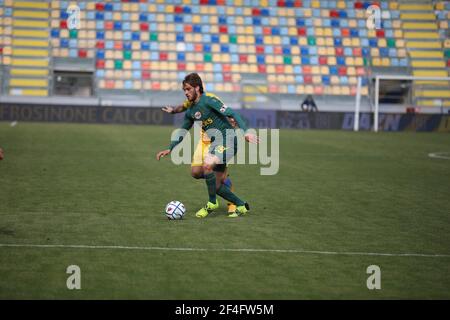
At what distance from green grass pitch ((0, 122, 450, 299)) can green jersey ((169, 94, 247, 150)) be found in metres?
1.28

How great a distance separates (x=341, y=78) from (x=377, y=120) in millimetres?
5197

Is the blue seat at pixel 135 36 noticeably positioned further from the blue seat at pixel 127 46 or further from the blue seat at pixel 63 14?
the blue seat at pixel 63 14

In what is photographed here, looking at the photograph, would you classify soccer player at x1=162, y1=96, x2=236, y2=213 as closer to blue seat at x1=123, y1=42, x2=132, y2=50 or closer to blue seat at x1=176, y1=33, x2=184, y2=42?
blue seat at x1=123, y1=42, x2=132, y2=50

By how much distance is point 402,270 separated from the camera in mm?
7887

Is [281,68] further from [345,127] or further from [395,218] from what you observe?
[395,218]

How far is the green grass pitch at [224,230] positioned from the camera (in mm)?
7098

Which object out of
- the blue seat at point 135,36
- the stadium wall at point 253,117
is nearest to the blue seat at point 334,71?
the stadium wall at point 253,117

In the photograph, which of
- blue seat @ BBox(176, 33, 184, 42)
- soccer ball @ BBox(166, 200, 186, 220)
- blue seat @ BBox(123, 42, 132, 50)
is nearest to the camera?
soccer ball @ BBox(166, 200, 186, 220)

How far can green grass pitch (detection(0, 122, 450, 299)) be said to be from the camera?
710 centimetres

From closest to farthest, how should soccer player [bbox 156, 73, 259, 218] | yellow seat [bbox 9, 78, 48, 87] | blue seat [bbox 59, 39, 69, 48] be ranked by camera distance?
soccer player [bbox 156, 73, 259, 218] < yellow seat [bbox 9, 78, 48, 87] < blue seat [bbox 59, 39, 69, 48]

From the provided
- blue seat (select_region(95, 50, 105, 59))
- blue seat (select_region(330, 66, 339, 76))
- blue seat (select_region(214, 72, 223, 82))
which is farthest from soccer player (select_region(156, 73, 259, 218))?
blue seat (select_region(330, 66, 339, 76))

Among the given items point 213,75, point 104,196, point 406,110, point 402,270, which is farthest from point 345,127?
point 402,270

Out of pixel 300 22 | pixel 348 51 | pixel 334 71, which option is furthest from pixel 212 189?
pixel 300 22
